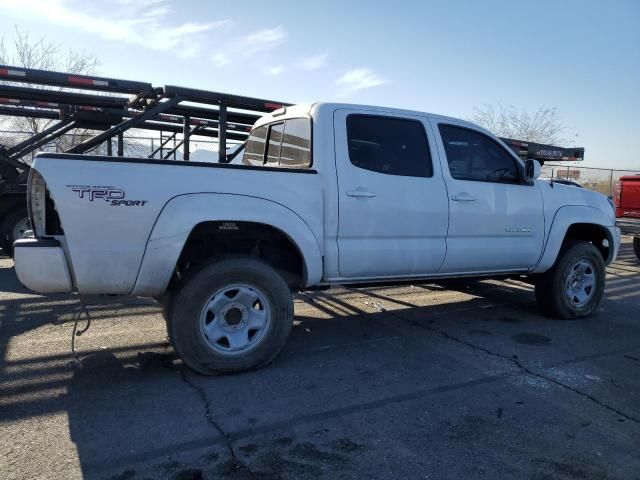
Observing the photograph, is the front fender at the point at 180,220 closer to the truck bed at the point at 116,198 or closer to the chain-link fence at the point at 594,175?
the truck bed at the point at 116,198

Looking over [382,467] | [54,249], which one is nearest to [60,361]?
[54,249]

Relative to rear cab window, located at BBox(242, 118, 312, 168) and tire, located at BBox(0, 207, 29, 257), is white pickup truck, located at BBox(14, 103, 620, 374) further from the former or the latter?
tire, located at BBox(0, 207, 29, 257)

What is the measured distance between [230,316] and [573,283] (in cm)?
426

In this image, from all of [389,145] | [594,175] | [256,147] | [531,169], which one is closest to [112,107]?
[256,147]

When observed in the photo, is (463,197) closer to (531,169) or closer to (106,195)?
(531,169)

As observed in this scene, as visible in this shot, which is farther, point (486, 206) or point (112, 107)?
point (112, 107)

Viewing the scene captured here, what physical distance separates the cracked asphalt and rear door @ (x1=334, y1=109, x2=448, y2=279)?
0.85m

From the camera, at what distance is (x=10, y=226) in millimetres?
8914

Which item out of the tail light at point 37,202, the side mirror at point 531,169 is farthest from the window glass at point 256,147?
the side mirror at point 531,169

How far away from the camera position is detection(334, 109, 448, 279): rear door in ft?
14.7

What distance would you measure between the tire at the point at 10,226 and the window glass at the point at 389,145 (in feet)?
23.0

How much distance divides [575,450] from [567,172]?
25.5 m

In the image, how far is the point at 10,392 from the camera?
12.1ft

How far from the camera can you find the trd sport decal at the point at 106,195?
138 inches
